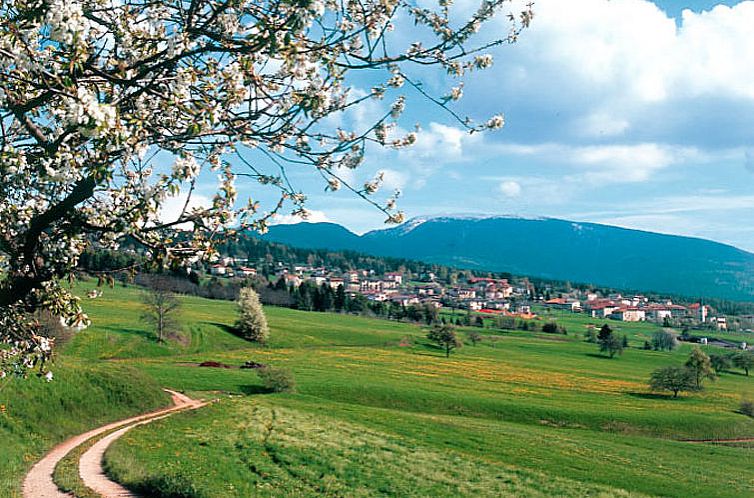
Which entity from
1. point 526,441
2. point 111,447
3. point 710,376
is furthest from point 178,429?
point 710,376

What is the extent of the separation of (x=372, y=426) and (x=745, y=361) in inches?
4314

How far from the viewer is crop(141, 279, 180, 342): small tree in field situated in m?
85.2

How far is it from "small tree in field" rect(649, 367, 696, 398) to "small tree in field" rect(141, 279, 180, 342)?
68.9 metres

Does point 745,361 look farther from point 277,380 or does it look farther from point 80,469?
point 80,469

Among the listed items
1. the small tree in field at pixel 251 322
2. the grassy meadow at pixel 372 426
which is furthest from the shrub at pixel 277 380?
the small tree in field at pixel 251 322

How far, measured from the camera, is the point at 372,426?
41.7 meters

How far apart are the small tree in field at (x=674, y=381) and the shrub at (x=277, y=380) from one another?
181 ft

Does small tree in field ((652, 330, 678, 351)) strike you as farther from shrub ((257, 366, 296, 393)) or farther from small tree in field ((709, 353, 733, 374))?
shrub ((257, 366, 296, 393))

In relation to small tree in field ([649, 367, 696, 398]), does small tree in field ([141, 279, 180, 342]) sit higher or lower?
higher

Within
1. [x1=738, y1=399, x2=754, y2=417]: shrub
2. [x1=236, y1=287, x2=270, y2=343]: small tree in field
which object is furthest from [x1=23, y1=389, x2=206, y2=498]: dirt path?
[x1=738, y1=399, x2=754, y2=417]: shrub

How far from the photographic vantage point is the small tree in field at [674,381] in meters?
84.1

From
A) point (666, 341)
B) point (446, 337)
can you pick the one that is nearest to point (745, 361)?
point (666, 341)

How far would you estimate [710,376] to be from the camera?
3664 inches

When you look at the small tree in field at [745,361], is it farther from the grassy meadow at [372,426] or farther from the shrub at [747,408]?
the shrub at [747,408]
